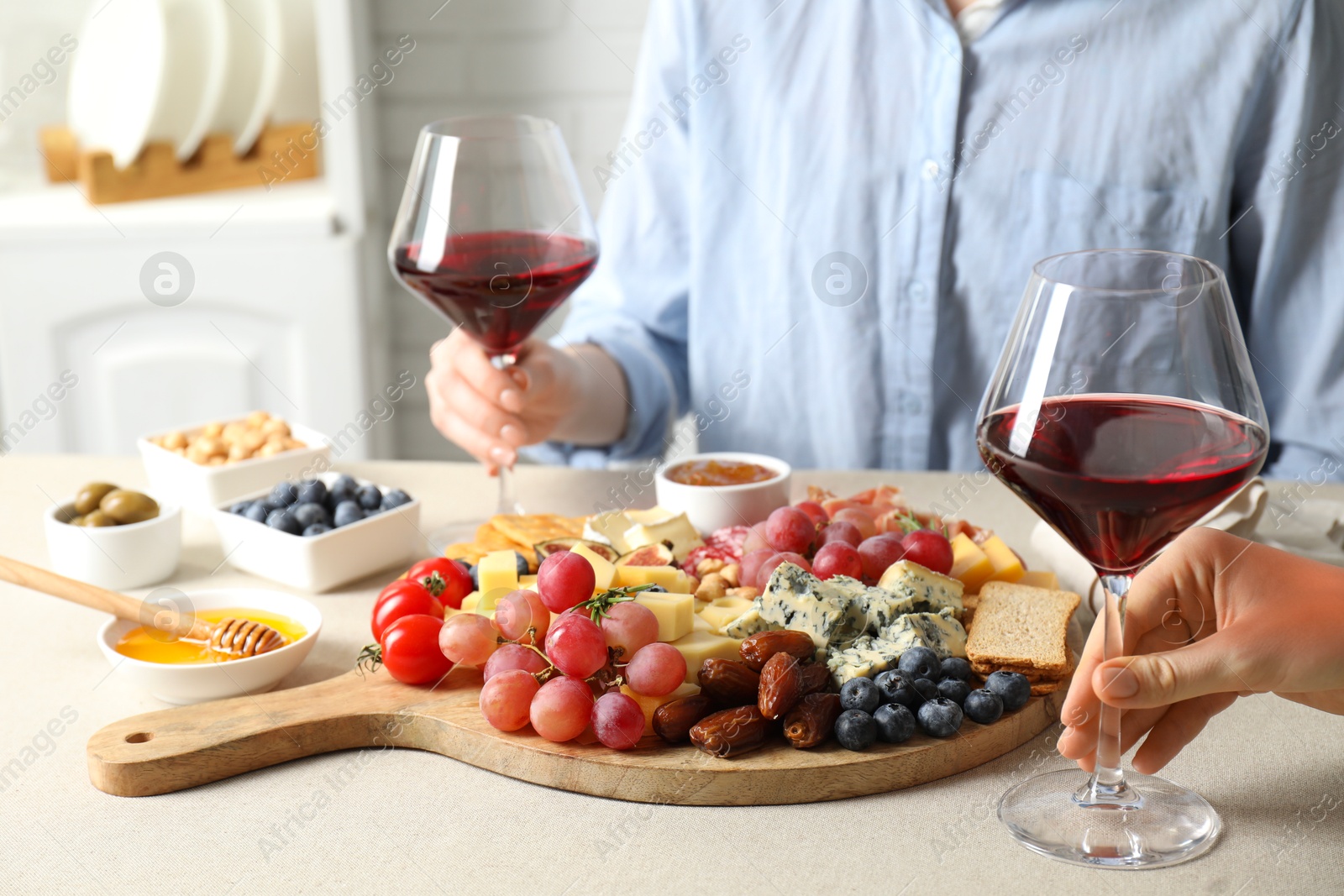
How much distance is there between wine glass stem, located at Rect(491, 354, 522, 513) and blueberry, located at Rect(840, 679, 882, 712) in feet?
1.65

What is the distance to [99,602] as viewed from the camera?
932mm

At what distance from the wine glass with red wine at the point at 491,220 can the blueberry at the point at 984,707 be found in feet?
1.88

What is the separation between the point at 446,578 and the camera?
0.98 m

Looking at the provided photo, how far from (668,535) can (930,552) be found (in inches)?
9.3

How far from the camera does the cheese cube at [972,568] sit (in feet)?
3.23

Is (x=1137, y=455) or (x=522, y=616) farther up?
(x=1137, y=455)

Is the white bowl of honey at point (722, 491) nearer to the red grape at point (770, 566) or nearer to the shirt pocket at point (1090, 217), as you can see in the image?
the red grape at point (770, 566)

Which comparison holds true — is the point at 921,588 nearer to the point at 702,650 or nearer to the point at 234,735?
the point at 702,650

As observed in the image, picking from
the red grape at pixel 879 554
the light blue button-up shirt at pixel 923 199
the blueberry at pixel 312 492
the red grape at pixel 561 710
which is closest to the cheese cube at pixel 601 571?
the red grape at pixel 561 710

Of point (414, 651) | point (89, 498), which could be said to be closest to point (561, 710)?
point (414, 651)

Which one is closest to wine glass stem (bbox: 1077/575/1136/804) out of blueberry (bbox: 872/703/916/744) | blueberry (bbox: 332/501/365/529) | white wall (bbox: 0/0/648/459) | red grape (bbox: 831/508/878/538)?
blueberry (bbox: 872/703/916/744)

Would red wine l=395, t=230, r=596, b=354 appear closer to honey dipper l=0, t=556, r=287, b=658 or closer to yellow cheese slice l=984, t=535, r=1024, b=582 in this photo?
honey dipper l=0, t=556, r=287, b=658

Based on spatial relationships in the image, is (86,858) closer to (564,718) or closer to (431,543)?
(564,718)

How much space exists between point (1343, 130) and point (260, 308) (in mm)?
1858
